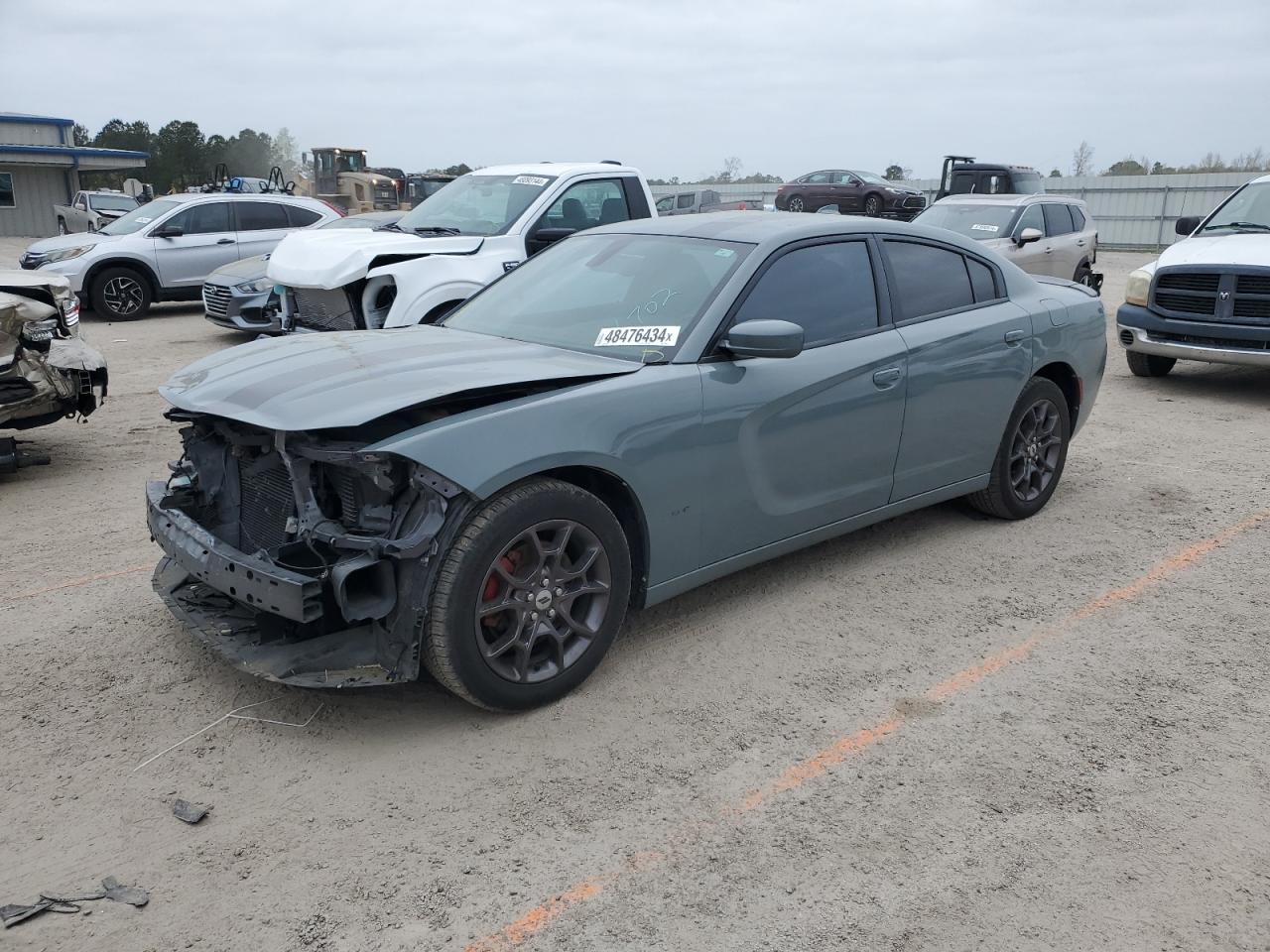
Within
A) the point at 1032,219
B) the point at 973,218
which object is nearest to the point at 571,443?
the point at 973,218

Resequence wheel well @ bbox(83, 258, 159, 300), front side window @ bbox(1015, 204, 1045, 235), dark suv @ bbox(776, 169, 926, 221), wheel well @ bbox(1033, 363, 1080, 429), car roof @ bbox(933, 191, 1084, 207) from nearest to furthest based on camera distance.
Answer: wheel well @ bbox(1033, 363, 1080, 429) < front side window @ bbox(1015, 204, 1045, 235) < wheel well @ bbox(83, 258, 159, 300) < car roof @ bbox(933, 191, 1084, 207) < dark suv @ bbox(776, 169, 926, 221)

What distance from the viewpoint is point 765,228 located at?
4.56m

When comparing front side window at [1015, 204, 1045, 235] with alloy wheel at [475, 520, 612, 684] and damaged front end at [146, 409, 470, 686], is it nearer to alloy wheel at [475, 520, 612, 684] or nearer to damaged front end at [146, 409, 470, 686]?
alloy wheel at [475, 520, 612, 684]

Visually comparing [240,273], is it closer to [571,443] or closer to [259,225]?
[259,225]

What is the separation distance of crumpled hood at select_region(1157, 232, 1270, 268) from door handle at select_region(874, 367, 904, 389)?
5899mm

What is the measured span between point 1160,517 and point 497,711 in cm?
416

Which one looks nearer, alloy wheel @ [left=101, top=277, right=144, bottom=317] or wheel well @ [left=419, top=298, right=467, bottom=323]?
wheel well @ [left=419, top=298, right=467, bottom=323]

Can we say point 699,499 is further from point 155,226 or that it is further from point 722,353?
point 155,226

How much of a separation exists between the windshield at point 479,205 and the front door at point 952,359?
15.3ft

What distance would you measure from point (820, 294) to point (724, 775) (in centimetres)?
219

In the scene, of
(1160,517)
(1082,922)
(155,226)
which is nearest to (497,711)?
(1082,922)

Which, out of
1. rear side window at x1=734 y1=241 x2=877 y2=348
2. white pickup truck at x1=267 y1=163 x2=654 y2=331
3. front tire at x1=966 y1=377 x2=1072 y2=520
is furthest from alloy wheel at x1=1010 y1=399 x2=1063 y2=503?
white pickup truck at x1=267 y1=163 x2=654 y2=331

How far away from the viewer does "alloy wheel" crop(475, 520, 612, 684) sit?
3445 millimetres

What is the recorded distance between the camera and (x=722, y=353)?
407 cm
